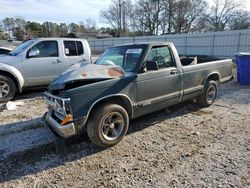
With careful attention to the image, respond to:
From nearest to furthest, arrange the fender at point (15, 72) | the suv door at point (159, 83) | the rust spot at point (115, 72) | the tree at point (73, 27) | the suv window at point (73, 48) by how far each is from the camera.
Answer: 1. the rust spot at point (115, 72)
2. the suv door at point (159, 83)
3. the fender at point (15, 72)
4. the suv window at point (73, 48)
5. the tree at point (73, 27)

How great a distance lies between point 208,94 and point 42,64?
530cm

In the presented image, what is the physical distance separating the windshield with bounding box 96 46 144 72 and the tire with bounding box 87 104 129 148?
2.96 ft

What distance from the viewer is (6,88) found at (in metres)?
6.86

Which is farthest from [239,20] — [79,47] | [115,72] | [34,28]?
[34,28]

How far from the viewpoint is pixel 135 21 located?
61469 mm

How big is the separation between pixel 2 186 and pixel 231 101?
6.24m

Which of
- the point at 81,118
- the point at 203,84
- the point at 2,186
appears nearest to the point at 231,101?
the point at 203,84

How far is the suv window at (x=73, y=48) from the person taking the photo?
7.93 m

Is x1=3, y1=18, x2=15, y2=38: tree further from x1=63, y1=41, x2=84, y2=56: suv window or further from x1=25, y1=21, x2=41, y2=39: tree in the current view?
x1=63, y1=41, x2=84, y2=56: suv window

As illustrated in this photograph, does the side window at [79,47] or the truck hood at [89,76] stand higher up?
the side window at [79,47]

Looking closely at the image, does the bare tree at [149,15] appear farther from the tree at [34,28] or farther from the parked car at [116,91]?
the parked car at [116,91]

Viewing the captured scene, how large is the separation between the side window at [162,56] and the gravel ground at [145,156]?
1331 mm

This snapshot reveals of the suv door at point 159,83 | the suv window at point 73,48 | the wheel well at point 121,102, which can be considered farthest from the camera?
the suv window at point 73,48

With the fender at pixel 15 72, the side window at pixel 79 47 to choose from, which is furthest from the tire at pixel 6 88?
the side window at pixel 79 47
